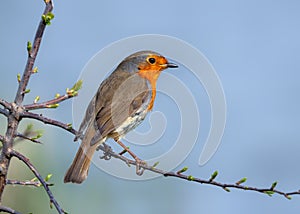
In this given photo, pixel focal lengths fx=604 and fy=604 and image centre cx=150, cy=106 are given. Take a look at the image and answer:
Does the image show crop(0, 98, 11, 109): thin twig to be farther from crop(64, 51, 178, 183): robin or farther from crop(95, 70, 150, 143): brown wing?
crop(95, 70, 150, 143): brown wing

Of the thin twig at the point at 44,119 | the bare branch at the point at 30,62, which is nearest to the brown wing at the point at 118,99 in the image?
the thin twig at the point at 44,119

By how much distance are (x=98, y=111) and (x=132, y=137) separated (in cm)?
35

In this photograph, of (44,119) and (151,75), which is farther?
(151,75)

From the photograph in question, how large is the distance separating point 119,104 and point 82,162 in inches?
29.3

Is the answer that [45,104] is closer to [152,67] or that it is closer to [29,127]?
[29,127]

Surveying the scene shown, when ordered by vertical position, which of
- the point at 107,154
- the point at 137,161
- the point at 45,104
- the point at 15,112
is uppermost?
the point at 107,154

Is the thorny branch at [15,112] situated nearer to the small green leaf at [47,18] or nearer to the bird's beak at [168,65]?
the small green leaf at [47,18]

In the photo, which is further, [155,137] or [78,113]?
[78,113]

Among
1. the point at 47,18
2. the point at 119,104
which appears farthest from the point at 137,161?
the point at 47,18

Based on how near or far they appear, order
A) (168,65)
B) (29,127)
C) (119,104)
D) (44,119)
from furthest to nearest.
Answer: (168,65) → (119,104) → (29,127) → (44,119)

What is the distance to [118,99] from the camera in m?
4.70

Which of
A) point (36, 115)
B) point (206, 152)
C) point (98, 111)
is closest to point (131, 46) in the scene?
A: point (98, 111)

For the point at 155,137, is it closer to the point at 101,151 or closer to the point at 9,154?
the point at 101,151

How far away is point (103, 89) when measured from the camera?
473 centimetres
